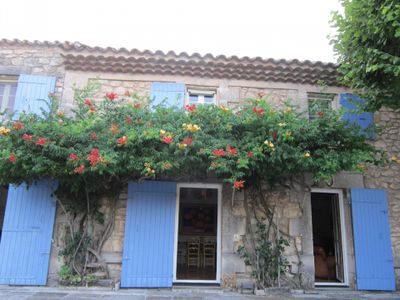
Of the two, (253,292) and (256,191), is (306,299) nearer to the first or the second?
(253,292)

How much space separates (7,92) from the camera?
6.85 meters

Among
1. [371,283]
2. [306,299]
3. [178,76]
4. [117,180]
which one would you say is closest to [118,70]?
[178,76]

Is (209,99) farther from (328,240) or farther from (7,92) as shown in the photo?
(328,240)

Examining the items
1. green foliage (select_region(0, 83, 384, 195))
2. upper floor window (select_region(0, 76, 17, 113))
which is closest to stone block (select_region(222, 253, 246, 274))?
green foliage (select_region(0, 83, 384, 195))

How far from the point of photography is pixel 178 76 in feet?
22.8

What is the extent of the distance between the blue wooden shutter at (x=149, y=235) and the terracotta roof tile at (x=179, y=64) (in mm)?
2488

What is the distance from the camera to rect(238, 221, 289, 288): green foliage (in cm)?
581

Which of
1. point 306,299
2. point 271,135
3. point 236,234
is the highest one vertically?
point 271,135

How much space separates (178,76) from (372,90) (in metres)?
3.75

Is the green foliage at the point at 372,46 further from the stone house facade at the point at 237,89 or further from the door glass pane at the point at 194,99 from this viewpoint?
the door glass pane at the point at 194,99

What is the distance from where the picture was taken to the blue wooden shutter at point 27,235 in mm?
5723

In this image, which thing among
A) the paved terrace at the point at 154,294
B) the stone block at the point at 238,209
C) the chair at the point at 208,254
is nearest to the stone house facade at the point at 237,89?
the stone block at the point at 238,209

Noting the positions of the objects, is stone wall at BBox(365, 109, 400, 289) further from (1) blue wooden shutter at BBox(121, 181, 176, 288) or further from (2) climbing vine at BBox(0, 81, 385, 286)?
(1) blue wooden shutter at BBox(121, 181, 176, 288)

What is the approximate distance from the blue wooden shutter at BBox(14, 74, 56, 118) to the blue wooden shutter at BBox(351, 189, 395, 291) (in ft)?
21.4
